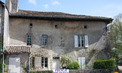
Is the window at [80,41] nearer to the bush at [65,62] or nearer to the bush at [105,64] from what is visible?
the bush at [65,62]

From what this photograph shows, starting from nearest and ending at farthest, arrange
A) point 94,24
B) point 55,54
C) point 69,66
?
point 69,66
point 55,54
point 94,24

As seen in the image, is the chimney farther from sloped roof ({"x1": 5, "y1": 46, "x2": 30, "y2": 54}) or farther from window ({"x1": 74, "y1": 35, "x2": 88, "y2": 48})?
window ({"x1": 74, "y1": 35, "x2": 88, "y2": 48})

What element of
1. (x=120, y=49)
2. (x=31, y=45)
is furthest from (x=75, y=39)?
(x=120, y=49)

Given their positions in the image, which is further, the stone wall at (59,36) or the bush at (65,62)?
the bush at (65,62)

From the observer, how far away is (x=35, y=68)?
49.8 ft

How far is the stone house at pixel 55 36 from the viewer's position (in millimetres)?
15562

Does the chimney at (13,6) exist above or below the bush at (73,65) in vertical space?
above

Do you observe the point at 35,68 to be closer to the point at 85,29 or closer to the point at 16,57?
the point at 16,57

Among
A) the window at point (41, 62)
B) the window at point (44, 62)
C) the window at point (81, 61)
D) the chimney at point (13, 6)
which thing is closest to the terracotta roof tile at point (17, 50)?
the window at point (41, 62)

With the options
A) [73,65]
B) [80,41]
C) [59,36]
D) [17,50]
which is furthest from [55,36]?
[17,50]

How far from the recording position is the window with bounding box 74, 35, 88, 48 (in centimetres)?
1675

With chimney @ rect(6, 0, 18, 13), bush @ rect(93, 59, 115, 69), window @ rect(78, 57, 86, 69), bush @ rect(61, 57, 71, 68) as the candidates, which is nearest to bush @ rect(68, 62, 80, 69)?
bush @ rect(61, 57, 71, 68)

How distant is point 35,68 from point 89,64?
5833 millimetres

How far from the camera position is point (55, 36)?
16.4 m
